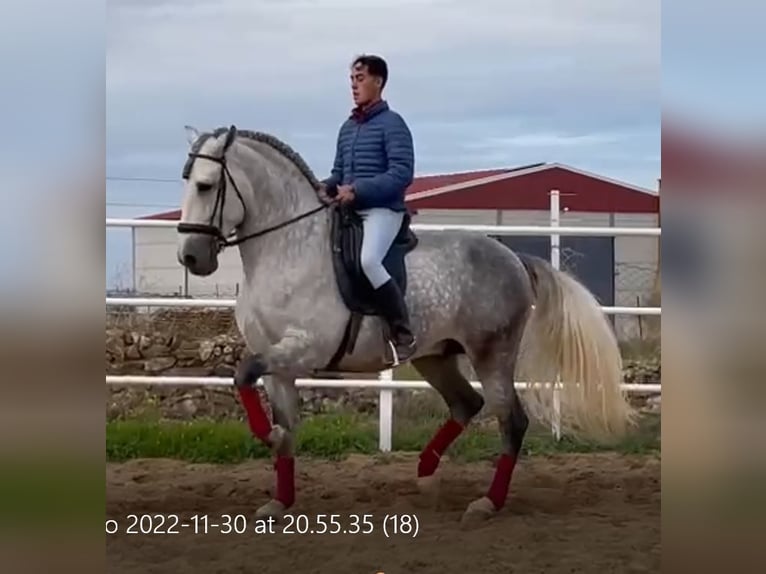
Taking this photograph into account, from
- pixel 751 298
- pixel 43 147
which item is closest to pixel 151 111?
pixel 43 147

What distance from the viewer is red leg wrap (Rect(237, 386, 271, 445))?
2.80 meters

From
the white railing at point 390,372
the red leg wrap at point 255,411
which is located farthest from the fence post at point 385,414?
the red leg wrap at point 255,411

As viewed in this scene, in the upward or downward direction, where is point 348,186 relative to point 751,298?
upward

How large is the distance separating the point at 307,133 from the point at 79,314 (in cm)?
120

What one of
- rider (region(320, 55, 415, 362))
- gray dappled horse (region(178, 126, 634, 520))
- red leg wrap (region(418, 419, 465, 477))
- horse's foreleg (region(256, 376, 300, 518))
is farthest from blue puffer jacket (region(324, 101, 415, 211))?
red leg wrap (region(418, 419, 465, 477))

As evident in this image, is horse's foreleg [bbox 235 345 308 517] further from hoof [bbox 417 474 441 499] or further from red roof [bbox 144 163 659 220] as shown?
red roof [bbox 144 163 659 220]

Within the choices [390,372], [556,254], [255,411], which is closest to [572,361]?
[556,254]

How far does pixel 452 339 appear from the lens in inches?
119

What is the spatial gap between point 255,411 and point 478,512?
711 millimetres

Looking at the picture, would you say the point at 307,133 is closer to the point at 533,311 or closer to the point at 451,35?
the point at 451,35

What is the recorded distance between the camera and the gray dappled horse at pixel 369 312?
2773 millimetres

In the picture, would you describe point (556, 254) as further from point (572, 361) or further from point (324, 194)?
point (324, 194)

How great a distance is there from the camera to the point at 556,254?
125 inches

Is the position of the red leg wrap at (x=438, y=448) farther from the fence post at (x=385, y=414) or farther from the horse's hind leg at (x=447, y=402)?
the fence post at (x=385, y=414)
